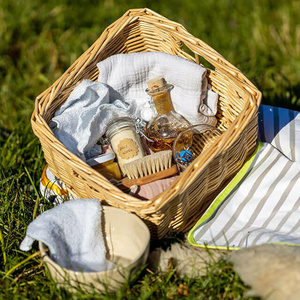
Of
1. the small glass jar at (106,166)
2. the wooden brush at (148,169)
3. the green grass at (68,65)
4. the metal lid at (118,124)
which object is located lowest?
the green grass at (68,65)

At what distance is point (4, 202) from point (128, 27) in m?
0.79

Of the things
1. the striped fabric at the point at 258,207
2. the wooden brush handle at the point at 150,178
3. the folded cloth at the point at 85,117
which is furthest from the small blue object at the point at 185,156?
the folded cloth at the point at 85,117

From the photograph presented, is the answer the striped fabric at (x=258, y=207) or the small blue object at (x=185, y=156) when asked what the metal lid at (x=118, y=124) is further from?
the striped fabric at (x=258, y=207)

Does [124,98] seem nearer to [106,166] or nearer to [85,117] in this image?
[85,117]

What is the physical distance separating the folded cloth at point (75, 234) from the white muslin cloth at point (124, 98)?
29cm

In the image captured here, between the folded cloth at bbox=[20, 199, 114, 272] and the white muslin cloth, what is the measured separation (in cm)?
29

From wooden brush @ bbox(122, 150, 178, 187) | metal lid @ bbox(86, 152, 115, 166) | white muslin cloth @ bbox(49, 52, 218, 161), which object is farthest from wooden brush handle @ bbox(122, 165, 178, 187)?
white muslin cloth @ bbox(49, 52, 218, 161)

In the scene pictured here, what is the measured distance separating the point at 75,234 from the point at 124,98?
0.65 metres

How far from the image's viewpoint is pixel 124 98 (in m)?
1.65

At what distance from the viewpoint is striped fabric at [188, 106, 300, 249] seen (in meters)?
1.21

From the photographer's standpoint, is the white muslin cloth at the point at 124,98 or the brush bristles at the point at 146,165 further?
the white muslin cloth at the point at 124,98

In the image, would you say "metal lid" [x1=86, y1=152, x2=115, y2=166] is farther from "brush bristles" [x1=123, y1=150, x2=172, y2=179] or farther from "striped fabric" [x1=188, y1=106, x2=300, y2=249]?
"striped fabric" [x1=188, y1=106, x2=300, y2=249]

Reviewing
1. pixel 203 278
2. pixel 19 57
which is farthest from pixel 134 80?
pixel 19 57

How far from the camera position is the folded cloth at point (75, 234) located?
112 cm
